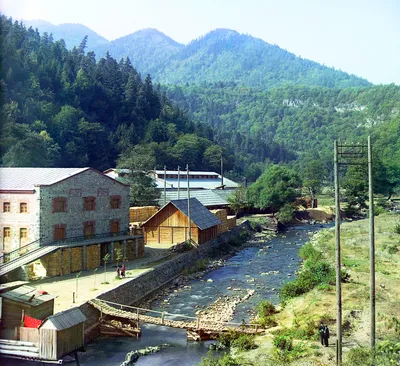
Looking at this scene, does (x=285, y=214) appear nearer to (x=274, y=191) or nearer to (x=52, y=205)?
(x=274, y=191)

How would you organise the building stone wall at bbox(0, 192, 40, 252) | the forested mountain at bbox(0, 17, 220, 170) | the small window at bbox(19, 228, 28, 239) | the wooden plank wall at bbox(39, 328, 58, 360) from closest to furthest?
the wooden plank wall at bbox(39, 328, 58, 360) < the building stone wall at bbox(0, 192, 40, 252) < the small window at bbox(19, 228, 28, 239) < the forested mountain at bbox(0, 17, 220, 170)

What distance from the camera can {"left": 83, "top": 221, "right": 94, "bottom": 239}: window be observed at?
135ft

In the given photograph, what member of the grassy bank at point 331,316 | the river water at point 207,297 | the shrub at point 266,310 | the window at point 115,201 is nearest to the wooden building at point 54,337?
the river water at point 207,297

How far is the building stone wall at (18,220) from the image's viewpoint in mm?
36969

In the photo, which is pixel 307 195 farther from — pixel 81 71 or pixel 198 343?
pixel 198 343

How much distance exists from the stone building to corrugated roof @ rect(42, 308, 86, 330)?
16.3 meters

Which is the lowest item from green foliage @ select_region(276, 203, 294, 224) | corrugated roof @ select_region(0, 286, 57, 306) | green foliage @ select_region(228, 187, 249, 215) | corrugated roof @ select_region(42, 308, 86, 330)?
corrugated roof @ select_region(42, 308, 86, 330)

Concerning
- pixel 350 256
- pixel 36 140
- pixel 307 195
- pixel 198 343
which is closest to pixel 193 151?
pixel 307 195

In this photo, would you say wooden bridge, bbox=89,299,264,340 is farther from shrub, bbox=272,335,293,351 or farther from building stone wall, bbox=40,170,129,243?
building stone wall, bbox=40,170,129,243

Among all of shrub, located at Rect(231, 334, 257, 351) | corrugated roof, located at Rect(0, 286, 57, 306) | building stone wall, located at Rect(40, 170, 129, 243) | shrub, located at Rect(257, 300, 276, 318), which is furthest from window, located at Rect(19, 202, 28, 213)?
shrub, located at Rect(231, 334, 257, 351)

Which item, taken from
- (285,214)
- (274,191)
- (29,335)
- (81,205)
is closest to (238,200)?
(274,191)

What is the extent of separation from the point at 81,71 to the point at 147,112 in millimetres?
23040

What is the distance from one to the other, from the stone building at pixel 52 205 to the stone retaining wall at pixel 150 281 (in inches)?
278

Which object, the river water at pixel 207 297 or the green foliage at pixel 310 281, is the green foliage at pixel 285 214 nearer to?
the river water at pixel 207 297
